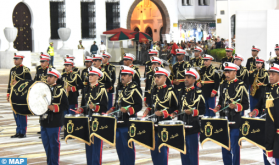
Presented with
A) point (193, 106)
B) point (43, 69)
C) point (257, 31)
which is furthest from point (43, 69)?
point (257, 31)

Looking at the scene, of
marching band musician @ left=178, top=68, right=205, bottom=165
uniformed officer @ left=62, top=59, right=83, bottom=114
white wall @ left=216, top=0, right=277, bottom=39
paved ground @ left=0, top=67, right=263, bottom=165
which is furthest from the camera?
white wall @ left=216, top=0, right=277, bottom=39

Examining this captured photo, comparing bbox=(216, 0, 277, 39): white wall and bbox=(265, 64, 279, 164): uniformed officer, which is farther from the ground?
bbox=(216, 0, 277, 39): white wall

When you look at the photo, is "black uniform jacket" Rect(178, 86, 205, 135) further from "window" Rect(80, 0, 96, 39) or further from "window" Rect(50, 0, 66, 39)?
"window" Rect(80, 0, 96, 39)

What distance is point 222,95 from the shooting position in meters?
7.95

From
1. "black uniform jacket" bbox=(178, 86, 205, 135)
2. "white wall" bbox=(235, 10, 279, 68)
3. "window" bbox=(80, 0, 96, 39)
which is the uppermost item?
"window" bbox=(80, 0, 96, 39)

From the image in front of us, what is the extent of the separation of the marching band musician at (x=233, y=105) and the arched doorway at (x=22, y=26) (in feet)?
88.2

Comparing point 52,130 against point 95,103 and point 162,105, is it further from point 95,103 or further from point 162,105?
point 162,105

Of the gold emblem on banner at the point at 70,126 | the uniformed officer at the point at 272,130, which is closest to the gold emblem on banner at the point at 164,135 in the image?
the gold emblem on banner at the point at 70,126

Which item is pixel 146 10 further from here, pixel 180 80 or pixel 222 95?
pixel 222 95

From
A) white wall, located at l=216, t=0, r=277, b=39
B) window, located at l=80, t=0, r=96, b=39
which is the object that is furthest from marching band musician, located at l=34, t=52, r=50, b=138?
white wall, located at l=216, t=0, r=277, b=39

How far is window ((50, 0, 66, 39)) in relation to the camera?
3422 centimetres

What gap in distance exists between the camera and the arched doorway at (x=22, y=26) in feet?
107

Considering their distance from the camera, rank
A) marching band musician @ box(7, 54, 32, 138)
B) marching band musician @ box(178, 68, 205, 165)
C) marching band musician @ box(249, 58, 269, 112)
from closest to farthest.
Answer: marching band musician @ box(178, 68, 205, 165) < marching band musician @ box(7, 54, 32, 138) < marching band musician @ box(249, 58, 269, 112)

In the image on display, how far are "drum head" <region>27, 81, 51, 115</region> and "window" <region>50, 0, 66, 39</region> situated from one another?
88.4 ft
